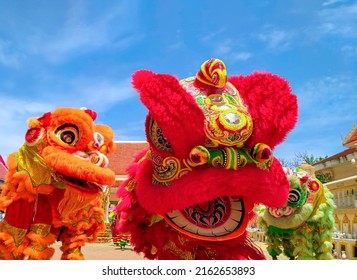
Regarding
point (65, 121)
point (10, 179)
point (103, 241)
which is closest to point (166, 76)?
point (65, 121)

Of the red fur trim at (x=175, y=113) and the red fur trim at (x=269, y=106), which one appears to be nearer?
the red fur trim at (x=175, y=113)

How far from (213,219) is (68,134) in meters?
1.93

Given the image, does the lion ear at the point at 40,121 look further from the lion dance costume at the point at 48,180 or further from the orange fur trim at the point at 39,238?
the orange fur trim at the point at 39,238

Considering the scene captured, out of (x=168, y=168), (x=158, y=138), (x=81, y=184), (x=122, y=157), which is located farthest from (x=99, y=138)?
(x=122, y=157)

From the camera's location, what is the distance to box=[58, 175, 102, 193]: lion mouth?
13.0 ft

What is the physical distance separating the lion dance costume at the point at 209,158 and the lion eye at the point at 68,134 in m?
1.12

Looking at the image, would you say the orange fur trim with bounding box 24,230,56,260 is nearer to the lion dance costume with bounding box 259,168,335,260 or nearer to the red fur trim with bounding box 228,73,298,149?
the red fur trim with bounding box 228,73,298,149

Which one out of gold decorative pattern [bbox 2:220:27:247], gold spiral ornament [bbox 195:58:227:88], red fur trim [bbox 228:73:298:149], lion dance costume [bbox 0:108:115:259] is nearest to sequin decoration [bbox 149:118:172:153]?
gold spiral ornament [bbox 195:58:227:88]

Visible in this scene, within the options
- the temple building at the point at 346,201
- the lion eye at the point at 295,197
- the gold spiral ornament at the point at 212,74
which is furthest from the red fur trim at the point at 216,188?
the temple building at the point at 346,201

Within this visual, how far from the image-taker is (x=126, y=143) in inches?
664

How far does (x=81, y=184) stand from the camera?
4.05m

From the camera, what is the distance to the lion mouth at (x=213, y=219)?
2.92 m

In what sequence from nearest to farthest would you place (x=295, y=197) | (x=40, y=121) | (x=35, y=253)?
1. (x=35, y=253)
2. (x=40, y=121)
3. (x=295, y=197)

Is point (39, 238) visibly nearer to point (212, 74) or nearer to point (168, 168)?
point (168, 168)
